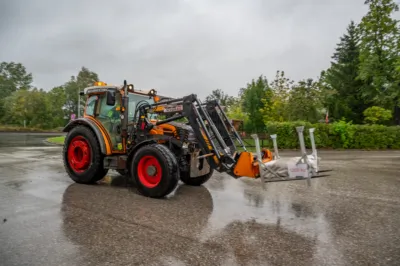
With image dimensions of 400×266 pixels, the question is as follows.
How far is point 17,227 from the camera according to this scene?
3.97 meters

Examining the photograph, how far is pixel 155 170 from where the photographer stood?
563 centimetres

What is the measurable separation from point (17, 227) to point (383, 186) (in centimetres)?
755

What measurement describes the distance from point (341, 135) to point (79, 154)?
59.1ft

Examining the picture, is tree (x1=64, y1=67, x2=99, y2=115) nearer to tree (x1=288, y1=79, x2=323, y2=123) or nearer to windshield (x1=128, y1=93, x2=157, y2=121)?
tree (x1=288, y1=79, x2=323, y2=123)

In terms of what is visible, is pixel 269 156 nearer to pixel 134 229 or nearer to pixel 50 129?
pixel 134 229

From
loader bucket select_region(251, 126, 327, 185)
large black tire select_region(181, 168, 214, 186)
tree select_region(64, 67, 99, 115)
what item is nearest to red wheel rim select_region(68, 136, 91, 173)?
large black tire select_region(181, 168, 214, 186)

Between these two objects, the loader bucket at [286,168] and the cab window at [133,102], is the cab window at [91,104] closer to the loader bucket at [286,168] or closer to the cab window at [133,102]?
the cab window at [133,102]

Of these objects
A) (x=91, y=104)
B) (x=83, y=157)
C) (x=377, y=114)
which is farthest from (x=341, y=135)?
(x=83, y=157)

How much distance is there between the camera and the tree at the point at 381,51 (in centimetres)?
2917

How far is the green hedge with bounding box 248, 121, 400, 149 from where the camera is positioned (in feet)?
64.6

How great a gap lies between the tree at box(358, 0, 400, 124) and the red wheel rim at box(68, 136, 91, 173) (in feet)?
98.1

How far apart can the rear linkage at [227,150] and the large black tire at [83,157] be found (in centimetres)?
109

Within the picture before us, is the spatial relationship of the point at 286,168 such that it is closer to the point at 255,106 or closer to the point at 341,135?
the point at 341,135

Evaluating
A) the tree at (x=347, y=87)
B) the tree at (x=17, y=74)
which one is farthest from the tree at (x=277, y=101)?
the tree at (x=17, y=74)
